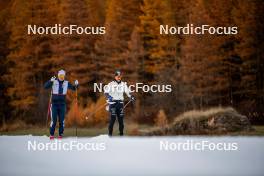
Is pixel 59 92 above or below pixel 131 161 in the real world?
above

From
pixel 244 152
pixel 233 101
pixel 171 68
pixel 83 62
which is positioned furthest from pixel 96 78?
pixel 244 152

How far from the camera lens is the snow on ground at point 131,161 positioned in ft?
27.2

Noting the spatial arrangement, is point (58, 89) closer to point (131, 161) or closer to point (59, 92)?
point (59, 92)

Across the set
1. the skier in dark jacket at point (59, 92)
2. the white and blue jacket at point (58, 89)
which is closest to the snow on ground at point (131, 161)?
the skier in dark jacket at point (59, 92)

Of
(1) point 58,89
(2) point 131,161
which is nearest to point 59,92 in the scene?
(1) point 58,89

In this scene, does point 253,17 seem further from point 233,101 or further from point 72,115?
point 72,115

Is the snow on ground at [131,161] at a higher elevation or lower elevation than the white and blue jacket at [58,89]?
lower

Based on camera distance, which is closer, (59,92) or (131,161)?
(131,161)

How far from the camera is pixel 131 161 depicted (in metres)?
9.29

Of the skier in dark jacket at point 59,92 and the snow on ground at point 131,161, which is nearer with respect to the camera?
the snow on ground at point 131,161

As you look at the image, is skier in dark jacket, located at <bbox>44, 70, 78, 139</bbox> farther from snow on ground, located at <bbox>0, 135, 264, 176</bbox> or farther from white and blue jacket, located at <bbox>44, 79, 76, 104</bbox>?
snow on ground, located at <bbox>0, 135, 264, 176</bbox>

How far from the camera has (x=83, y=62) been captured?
29.3 meters

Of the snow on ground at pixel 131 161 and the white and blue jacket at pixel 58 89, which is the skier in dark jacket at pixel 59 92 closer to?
the white and blue jacket at pixel 58 89

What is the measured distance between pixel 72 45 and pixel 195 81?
6508mm
